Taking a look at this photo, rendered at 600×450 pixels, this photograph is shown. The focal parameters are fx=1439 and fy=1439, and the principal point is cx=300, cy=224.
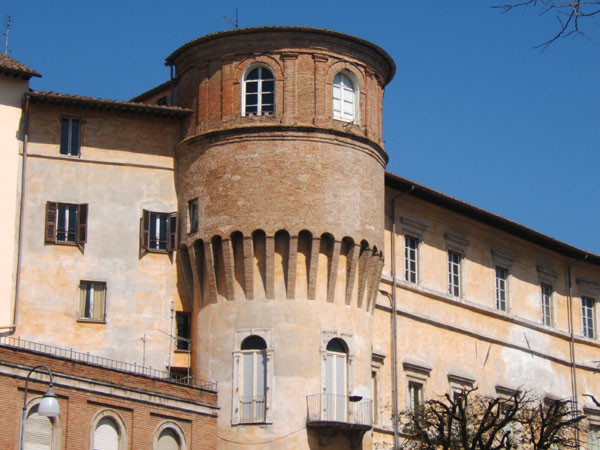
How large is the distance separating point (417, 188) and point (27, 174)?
11.6 m

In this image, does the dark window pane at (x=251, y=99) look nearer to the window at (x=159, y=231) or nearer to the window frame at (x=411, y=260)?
the window at (x=159, y=231)

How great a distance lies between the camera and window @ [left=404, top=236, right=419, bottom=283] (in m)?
42.2

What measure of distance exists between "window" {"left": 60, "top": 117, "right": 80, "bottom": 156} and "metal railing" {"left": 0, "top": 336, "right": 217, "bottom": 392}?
17.1ft

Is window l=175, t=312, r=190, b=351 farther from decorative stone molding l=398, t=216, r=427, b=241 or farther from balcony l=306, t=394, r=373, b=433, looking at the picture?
decorative stone molding l=398, t=216, r=427, b=241

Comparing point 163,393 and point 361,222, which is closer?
point 163,393

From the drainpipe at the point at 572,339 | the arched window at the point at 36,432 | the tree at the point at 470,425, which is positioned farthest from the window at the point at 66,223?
the drainpipe at the point at 572,339

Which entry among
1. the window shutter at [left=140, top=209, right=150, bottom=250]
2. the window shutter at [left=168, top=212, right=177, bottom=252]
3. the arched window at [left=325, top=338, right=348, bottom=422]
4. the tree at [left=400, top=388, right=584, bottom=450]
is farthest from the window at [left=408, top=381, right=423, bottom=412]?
the window shutter at [left=140, top=209, right=150, bottom=250]

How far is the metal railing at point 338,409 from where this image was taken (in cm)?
3559

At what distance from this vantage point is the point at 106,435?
1297 inches

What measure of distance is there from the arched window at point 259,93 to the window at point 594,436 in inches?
713

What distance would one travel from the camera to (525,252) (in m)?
47.4

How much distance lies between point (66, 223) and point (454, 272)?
1298cm

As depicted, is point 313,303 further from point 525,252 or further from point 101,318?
point 525,252

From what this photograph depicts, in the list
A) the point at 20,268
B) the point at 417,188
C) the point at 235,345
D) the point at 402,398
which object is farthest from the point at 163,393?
the point at 417,188
